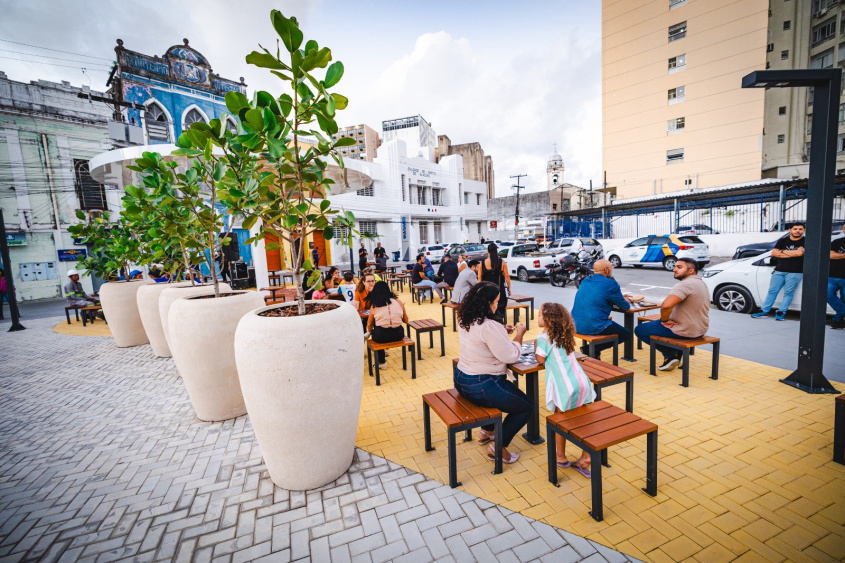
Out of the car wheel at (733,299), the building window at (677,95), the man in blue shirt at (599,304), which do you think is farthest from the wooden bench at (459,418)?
the building window at (677,95)

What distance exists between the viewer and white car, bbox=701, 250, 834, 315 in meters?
6.98

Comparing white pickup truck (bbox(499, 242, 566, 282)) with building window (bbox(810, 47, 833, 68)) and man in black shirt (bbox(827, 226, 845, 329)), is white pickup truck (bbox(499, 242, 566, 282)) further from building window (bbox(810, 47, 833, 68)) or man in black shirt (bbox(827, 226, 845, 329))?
building window (bbox(810, 47, 833, 68))

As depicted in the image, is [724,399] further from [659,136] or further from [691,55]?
[691,55]

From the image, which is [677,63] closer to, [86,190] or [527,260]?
[527,260]

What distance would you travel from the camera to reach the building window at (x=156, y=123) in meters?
18.7

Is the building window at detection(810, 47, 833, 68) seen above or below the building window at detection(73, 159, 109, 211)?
above

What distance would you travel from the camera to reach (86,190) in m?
18.0

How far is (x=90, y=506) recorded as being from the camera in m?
2.75

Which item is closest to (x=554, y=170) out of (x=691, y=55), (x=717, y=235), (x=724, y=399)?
(x=691, y=55)

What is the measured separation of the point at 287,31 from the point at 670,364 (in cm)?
556

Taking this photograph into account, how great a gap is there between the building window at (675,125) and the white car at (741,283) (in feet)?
83.5

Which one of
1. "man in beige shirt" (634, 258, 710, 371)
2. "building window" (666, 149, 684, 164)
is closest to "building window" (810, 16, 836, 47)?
"building window" (666, 149, 684, 164)

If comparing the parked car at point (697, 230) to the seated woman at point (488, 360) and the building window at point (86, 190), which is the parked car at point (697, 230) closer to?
the seated woman at point (488, 360)

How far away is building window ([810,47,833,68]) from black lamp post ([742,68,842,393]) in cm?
4275
